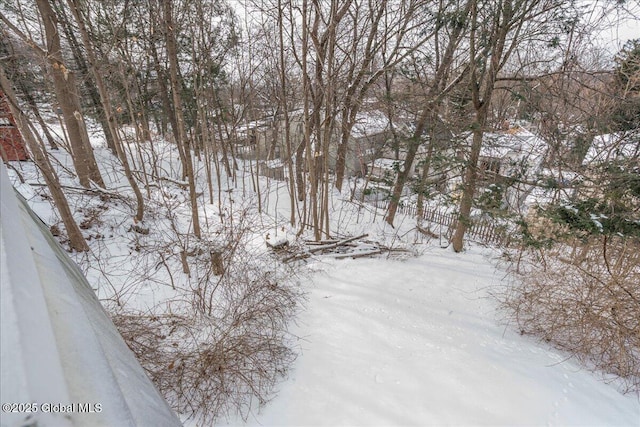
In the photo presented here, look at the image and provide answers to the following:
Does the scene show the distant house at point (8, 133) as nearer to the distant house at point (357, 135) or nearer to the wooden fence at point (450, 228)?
the distant house at point (357, 135)

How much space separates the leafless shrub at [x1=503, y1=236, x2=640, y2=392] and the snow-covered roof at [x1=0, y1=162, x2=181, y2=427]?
15.2 ft

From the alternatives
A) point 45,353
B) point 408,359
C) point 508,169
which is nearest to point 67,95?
point 45,353

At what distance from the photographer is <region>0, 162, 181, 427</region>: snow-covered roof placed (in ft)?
1.39

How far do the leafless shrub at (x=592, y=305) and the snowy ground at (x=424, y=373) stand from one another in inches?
10.4

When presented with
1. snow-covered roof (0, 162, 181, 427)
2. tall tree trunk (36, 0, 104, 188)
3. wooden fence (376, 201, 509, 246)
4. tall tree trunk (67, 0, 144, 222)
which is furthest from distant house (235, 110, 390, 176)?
snow-covered roof (0, 162, 181, 427)

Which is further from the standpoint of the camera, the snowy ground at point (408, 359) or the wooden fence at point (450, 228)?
the wooden fence at point (450, 228)

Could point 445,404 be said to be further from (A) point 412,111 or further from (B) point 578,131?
(A) point 412,111

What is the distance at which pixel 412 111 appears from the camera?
6512 millimetres

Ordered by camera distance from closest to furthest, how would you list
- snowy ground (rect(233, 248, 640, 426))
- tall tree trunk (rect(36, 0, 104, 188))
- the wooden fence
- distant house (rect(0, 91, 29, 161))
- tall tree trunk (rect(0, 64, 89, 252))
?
snowy ground (rect(233, 248, 640, 426)), tall tree trunk (rect(0, 64, 89, 252)), tall tree trunk (rect(36, 0, 104, 188)), distant house (rect(0, 91, 29, 161)), the wooden fence

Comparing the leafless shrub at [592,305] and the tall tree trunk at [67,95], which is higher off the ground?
the tall tree trunk at [67,95]

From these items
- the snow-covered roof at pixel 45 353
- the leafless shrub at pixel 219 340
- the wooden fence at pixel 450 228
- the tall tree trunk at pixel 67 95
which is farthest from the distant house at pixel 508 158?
the tall tree trunk at pixel 67 95

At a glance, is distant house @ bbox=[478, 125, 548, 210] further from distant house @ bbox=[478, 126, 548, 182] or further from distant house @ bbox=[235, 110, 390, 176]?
distant house @ bbox=[235, 110, 390, 176]

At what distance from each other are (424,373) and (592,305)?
2345 mm

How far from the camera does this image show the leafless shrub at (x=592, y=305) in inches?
119
